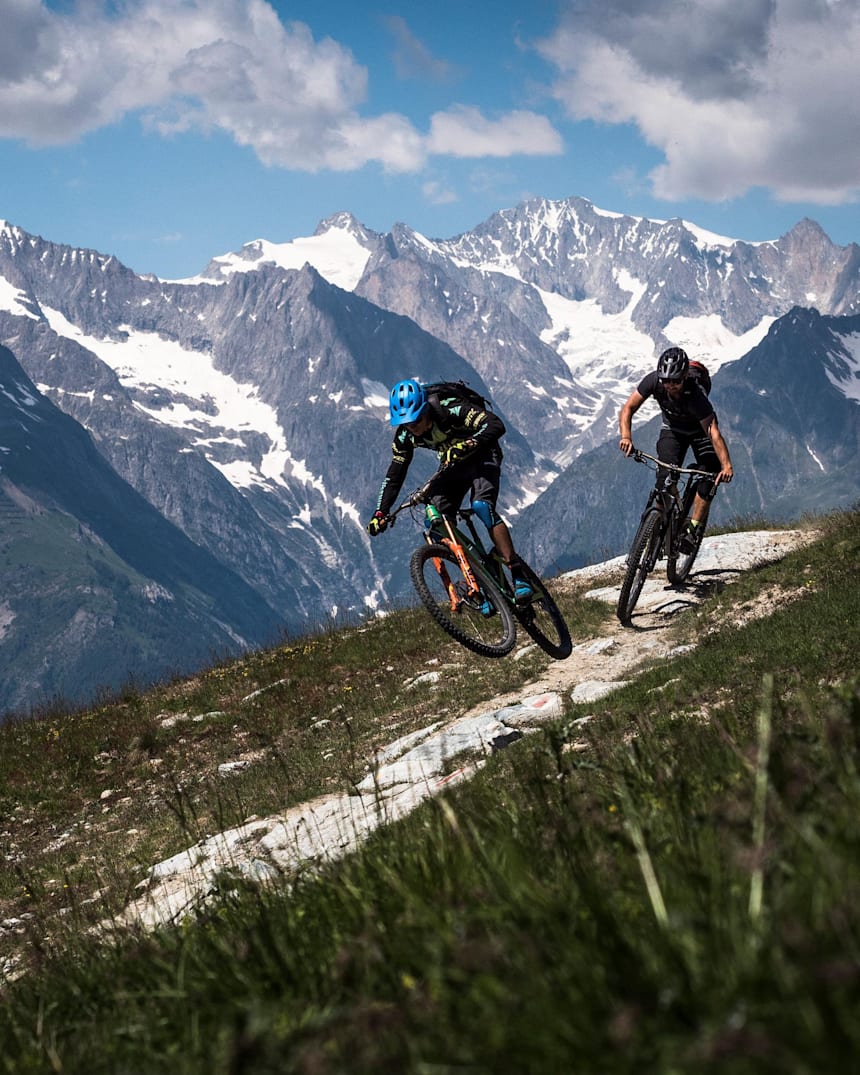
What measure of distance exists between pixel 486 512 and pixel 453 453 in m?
1.01

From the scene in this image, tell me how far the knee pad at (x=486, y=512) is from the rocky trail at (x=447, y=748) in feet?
7.97

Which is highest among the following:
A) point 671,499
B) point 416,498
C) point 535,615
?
point 416,498

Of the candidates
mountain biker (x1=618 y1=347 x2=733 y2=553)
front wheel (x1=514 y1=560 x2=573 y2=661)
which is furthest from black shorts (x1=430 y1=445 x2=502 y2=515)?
mountain biker (x1=618 y1=347 x2=733 y2=553)

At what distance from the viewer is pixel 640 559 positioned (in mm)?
16672

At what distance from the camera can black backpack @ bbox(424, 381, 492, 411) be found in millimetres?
13353

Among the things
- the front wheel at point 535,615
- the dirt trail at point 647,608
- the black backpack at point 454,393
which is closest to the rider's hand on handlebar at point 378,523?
the black backpack at point 454,393

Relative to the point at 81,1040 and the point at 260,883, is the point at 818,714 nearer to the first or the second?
the point at 260,883

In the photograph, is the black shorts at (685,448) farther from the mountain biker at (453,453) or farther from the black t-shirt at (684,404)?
the mountain biker at (453,453)

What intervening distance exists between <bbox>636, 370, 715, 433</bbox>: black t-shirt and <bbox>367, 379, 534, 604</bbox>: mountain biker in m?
3.82

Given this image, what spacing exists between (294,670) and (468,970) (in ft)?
59.5

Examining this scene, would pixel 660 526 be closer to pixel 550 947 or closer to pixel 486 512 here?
pixel 486 512

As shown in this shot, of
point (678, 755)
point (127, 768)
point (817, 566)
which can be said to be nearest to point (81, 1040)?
point (678, 755)

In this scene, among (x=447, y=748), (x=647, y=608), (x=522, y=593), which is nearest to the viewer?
(x=447, y=748)

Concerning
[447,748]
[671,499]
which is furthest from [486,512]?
[671,499]
